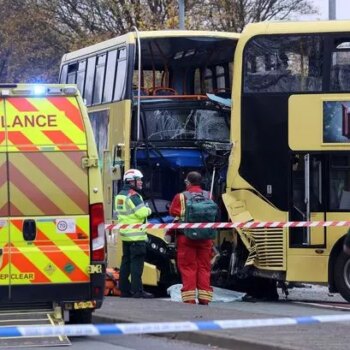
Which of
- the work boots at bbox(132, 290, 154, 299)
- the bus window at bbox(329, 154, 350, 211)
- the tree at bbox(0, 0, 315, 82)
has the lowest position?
the work boots at bbox(132, 290, 154, 299)

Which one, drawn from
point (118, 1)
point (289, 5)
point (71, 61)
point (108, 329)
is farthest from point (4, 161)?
point (289, 5)

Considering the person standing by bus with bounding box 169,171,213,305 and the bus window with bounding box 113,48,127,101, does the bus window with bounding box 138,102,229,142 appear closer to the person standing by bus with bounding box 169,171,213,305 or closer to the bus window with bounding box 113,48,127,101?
the bus window with bounding box 113,48,127,101

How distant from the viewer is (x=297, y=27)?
14266 mm

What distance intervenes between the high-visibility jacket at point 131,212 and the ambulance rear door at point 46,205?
3843 millimetres

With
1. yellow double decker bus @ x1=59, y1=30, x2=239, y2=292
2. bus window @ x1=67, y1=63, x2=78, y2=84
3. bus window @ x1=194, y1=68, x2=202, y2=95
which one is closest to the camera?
yellow double decker bus @ x1=59, y1=30, x2=239, y2=292

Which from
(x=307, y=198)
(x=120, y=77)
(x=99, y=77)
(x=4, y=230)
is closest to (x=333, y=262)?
(x=307, y=198)

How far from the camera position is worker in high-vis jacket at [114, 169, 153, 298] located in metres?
13.7

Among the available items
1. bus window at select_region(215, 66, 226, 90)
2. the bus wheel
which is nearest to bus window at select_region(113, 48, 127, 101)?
bus window at select_region(215, 66, 226, 90)

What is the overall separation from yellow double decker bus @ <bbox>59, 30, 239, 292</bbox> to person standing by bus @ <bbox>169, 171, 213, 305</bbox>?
1320 millimetres

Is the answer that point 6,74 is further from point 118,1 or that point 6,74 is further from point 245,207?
point 245,207

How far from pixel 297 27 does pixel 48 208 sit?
5913 millimetres

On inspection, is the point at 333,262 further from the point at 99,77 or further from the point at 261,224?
the point at 99,77

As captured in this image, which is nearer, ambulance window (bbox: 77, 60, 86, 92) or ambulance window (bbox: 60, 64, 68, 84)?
ambulance window (bbox: 77, 60, 86, 92)

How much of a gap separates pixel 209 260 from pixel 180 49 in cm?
443
